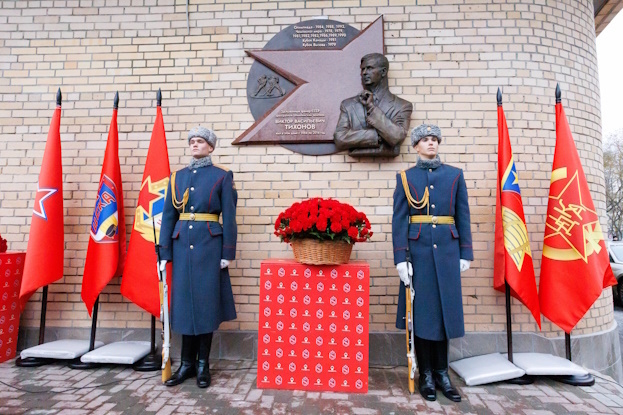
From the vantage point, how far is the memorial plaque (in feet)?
11.6

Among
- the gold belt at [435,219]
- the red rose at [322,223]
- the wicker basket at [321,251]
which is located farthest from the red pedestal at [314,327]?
the gold belt at [435,219]

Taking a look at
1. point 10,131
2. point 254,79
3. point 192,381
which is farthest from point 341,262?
point 10,131

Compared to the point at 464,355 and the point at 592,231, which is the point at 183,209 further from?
the point at 592,231

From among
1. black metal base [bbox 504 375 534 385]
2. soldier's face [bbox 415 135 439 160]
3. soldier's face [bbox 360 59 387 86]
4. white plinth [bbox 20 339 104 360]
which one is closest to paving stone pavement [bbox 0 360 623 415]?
black metal base [bbox 504 375 534 385]

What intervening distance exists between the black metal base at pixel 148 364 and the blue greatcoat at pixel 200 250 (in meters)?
0.60

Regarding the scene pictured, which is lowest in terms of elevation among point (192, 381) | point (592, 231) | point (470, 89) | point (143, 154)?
point (192, 381)

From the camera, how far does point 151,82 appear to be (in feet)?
12.2

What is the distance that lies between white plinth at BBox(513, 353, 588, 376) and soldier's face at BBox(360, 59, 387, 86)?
2.74 metres

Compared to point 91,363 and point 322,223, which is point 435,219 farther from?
point 91,363

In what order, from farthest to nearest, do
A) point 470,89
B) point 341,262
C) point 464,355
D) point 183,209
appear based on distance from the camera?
point 470,89 < point 464,355 < point 183,209 < point 341,262

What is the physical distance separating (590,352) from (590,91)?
2.62m

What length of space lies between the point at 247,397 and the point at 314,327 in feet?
2.23

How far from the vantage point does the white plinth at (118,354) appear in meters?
3.05

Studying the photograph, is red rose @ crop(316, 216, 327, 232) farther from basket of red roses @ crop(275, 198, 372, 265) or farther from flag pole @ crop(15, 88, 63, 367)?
flag pole @ crop(15, 88, 63, 367)
